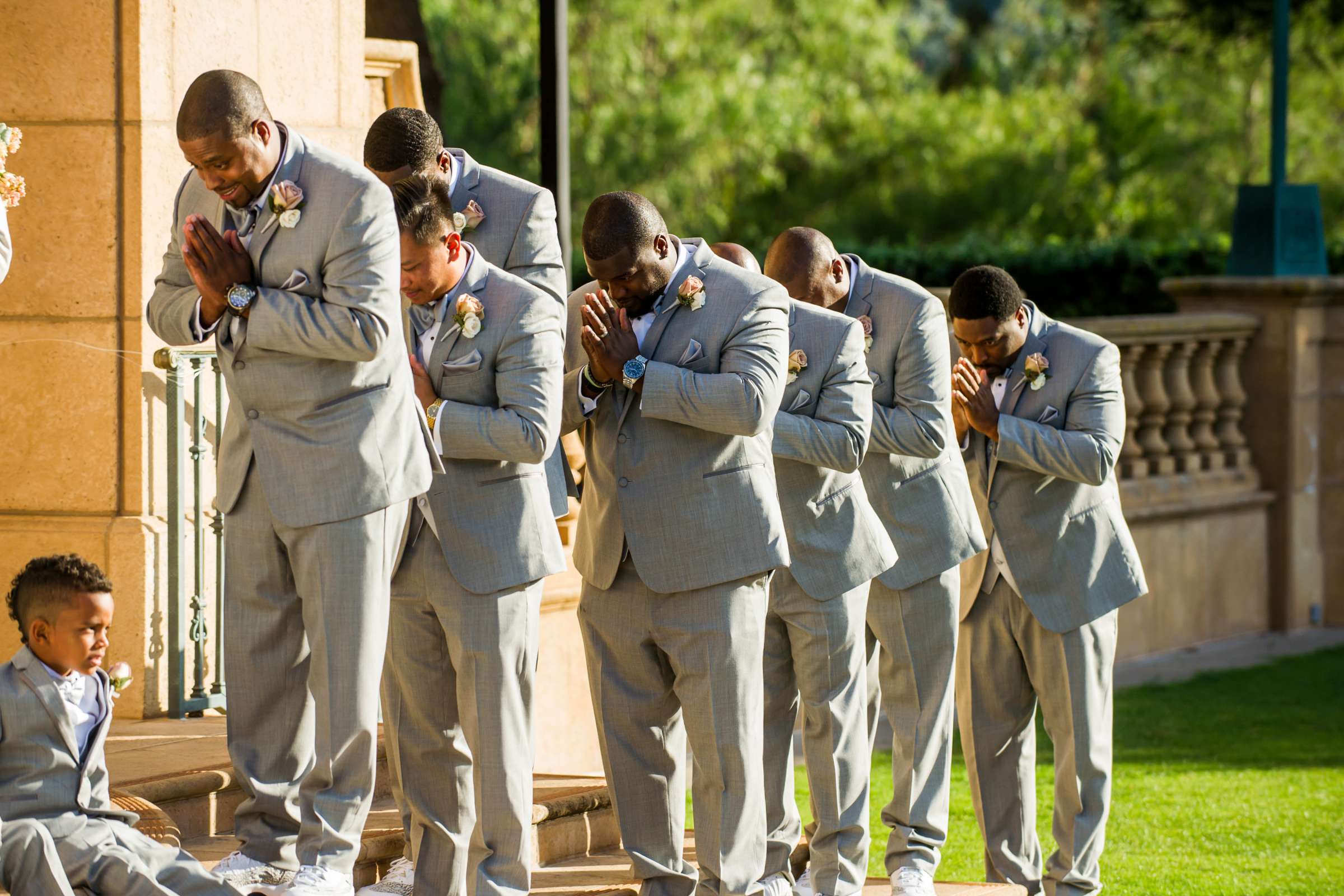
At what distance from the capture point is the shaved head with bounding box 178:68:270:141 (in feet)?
16.5

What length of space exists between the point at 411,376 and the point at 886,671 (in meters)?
2.13

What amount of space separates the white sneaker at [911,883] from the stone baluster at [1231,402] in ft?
27.2

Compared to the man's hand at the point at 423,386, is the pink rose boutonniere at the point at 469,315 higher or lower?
higher

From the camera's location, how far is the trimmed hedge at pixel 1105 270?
17906mm

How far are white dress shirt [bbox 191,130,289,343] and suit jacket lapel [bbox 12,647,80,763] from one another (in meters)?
0.96

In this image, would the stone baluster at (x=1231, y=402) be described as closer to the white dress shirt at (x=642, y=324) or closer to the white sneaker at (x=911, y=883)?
the white sneaker at (x=911, y=883)

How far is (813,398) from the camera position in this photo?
20.5 ft

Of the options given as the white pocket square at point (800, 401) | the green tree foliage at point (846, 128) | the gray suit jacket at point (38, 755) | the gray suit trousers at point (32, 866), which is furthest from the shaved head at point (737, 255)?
the green tree foliage at point (846, 128)

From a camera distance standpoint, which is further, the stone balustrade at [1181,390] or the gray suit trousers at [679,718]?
the stone balustrade at [1181,390]

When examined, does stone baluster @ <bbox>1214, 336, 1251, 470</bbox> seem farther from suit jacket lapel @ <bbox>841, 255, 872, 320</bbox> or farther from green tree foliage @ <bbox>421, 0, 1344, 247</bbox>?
green tree foliage @ <bbox>421, 0, 1344, 247</bbox>

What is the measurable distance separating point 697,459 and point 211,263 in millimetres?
1473

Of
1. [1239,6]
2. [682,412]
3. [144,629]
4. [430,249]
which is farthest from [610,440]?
[1239,6]

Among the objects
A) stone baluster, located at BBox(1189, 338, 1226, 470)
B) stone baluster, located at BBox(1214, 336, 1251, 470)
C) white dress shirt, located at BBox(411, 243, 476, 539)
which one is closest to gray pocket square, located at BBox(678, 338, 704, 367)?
white dress shirt, located at BBox(411, 243, 476, 539)

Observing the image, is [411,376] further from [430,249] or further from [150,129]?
[150,129]
